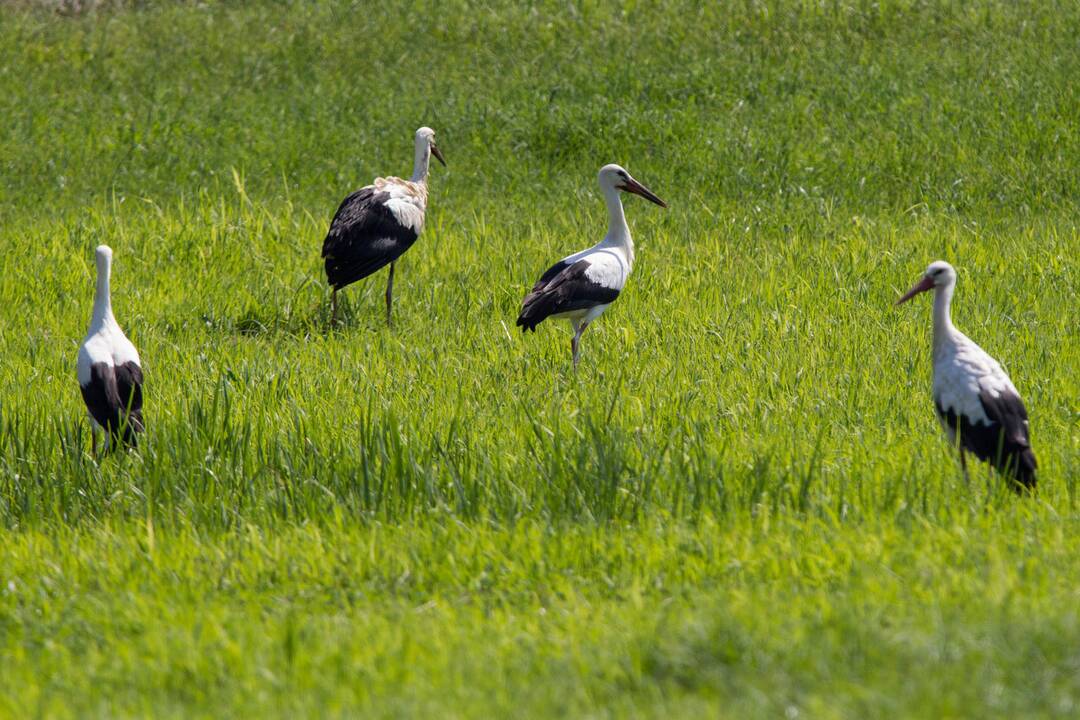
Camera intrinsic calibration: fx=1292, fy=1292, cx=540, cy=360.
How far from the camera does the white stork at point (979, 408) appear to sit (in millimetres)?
5461

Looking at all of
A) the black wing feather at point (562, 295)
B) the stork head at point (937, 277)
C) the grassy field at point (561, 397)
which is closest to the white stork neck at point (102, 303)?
the grassy field at point (561, 397)

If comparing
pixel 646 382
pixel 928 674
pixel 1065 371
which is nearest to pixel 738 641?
pixel 928 674

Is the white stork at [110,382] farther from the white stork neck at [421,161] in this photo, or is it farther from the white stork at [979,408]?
the white stork neck at [421,161]

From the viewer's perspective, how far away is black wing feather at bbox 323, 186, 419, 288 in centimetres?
966

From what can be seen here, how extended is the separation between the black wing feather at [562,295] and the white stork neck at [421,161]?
3.09 m

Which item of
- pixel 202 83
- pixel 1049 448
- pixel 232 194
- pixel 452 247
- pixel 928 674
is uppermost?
pixel 202 83

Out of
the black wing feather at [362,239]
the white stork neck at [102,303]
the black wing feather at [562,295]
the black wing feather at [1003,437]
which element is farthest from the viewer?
the black wing feather at [362,239]

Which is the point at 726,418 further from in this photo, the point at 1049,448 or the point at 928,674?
the point at 928,674

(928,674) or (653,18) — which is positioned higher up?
(653,18)

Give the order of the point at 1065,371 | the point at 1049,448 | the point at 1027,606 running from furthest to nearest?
the point at 1065,371, the point at 1049,448, the point at 1027,606

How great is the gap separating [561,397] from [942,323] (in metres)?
2.15

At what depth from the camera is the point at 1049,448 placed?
19.6ft

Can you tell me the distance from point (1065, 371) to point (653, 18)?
41.1 feet

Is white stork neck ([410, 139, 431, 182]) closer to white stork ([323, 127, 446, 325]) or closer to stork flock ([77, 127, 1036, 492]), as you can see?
stork flock ([77, 127, 1036, 492])
